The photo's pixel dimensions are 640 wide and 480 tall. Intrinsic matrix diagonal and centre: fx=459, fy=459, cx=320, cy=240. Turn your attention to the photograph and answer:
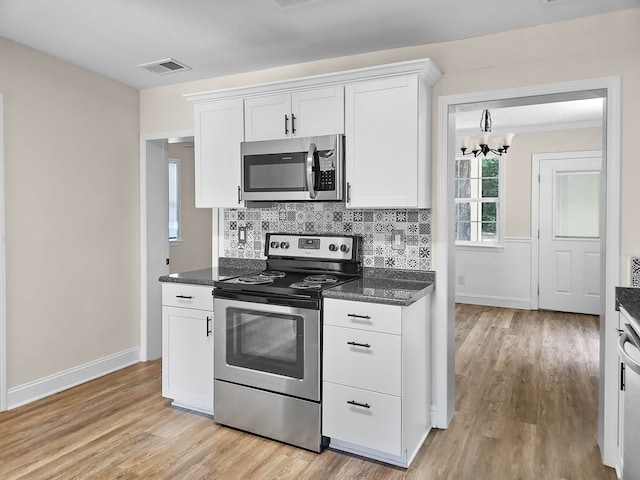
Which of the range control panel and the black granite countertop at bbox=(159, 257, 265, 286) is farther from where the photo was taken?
the range control panel

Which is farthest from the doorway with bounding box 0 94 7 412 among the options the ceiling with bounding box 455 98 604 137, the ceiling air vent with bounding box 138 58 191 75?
the ceiling with bounding box 455 98 604 137

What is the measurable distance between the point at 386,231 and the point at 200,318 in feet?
4.39

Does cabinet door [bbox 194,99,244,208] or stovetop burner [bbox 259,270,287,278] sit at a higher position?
cabinet door [bbox 194,99,244,208]

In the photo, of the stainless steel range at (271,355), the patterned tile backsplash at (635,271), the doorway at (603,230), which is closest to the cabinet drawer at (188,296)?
the stainless steel range at (271,355)

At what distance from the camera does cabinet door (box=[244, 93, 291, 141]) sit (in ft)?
9.71

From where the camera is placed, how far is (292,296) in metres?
2.56

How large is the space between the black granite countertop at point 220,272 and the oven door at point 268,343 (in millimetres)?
210

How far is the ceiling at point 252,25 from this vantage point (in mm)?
2393

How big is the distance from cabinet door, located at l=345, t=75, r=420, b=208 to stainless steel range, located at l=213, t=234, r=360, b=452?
2.00 feet

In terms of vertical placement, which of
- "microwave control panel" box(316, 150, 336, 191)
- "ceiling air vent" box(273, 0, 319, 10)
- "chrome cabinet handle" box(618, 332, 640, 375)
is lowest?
"chrome cabinet handle" box(618, 332, 640, 375)

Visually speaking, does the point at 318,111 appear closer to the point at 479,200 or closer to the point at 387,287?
the point at 387,287

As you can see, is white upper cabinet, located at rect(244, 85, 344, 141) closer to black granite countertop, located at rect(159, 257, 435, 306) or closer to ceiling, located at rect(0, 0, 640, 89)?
ceiling, located at rect(0, 0, 640, 89)

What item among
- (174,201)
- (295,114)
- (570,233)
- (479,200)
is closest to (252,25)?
(295,114)

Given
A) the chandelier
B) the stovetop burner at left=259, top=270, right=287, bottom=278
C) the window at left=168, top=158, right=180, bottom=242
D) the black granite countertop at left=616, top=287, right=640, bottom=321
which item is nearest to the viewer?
the black granite countertop at left=616, top=287, right=640, bottom=321
